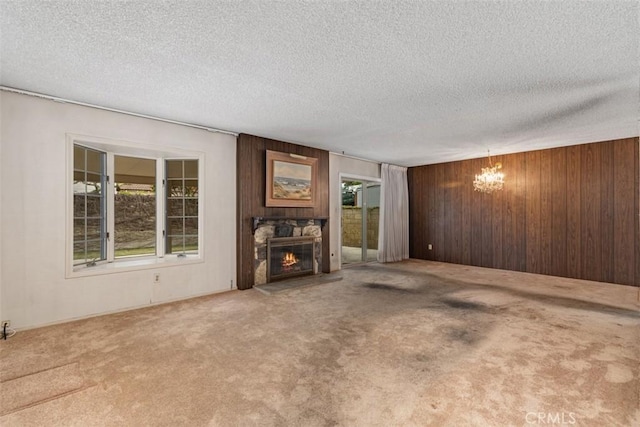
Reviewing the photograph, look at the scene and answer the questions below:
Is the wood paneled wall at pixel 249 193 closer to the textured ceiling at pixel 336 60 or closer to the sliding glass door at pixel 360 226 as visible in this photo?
the textured ceiling at pixel 336 60

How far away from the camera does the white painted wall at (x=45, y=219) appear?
2863 millimetres

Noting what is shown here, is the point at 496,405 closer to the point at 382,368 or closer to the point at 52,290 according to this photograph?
the point at 382,368

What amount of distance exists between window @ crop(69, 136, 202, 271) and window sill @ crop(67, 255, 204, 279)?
3 cm

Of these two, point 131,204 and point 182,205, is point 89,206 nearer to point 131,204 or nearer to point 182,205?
point 131,204

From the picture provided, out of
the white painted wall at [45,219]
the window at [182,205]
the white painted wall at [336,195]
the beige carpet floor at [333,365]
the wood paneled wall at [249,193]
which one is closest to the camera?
the beige carpet floor at [333,365]

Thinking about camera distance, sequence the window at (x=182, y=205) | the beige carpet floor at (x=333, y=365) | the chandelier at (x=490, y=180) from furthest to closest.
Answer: the chandelier at (x=490, y=180) < the window at (x=182, y=205) < the beige carpet floor at (x=333, y=365)

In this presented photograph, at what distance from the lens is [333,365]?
2.24 metres

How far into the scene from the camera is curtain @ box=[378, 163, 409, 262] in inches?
273

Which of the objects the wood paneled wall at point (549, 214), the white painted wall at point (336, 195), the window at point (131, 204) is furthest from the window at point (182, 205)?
the wood paneled wall at point (549, 214)

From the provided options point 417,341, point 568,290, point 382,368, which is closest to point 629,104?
point 568,290

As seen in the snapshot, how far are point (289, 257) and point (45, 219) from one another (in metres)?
3.23

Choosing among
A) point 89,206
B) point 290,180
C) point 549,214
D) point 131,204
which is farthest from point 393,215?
point 89,206

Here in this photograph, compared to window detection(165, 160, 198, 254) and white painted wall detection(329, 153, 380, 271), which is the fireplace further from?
window detection(165, 160, 198, 254)

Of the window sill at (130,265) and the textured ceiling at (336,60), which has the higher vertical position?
the textured ceiling at (336,60)
